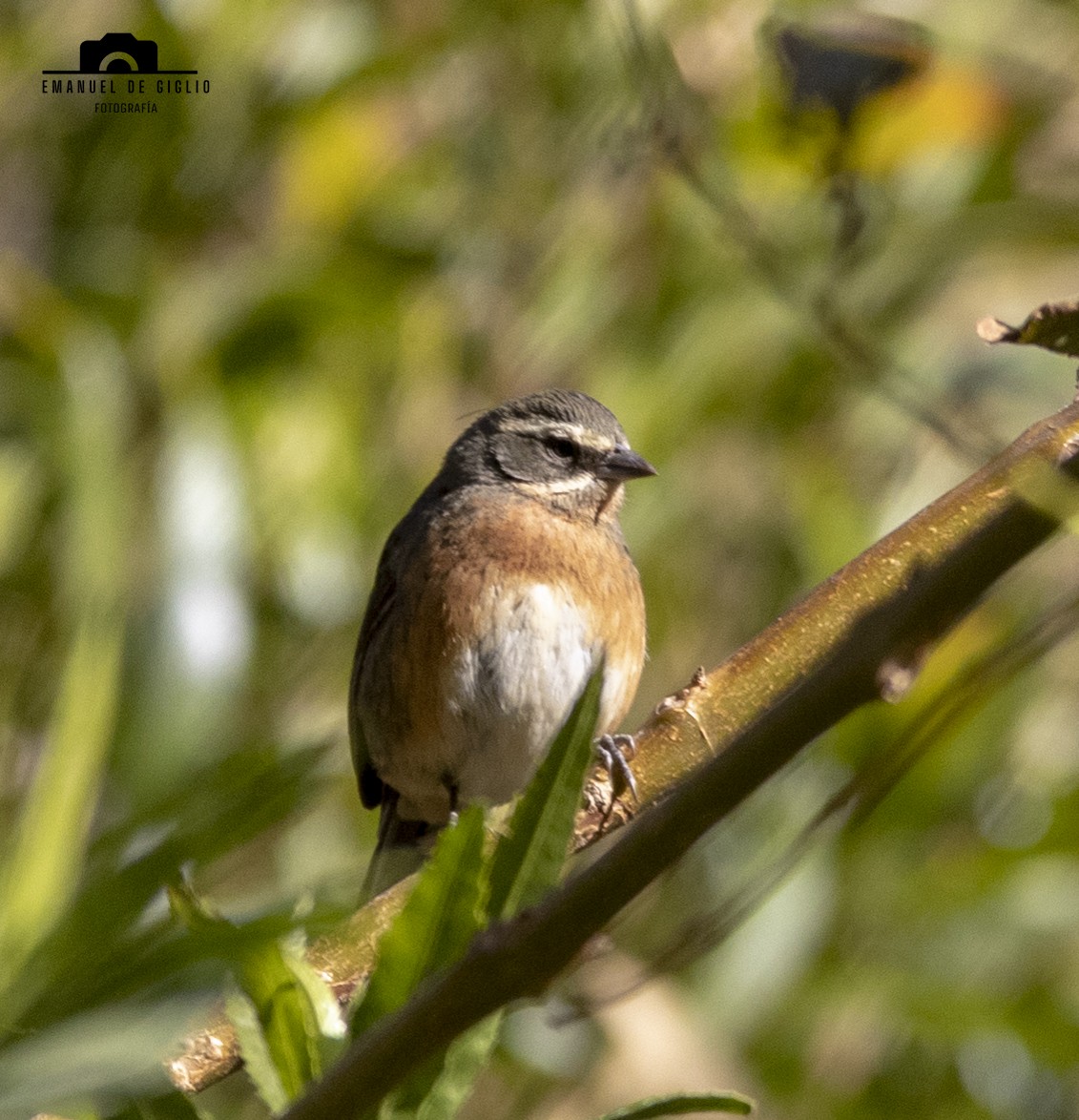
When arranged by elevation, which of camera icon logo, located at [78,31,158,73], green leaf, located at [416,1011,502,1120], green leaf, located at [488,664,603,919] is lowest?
green leaf, located at [416,1011,502,1120]

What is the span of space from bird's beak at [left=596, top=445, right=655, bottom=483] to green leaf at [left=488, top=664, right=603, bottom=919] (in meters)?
3.09

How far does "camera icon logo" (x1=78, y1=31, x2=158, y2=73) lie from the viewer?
14.6ft

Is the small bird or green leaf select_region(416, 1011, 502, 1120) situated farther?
the small bird

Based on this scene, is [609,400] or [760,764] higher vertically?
[609,400]

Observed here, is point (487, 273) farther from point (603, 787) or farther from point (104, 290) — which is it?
point (603, 787)

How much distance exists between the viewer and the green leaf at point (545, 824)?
117 centimetres

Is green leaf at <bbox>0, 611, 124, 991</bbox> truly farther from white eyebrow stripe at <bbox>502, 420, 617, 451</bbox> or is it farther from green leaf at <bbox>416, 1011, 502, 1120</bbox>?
white eyebrow stripe at <bbox>502, 420, 617, 451</bbox>

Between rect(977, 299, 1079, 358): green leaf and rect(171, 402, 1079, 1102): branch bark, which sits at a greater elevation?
rect(977, 299, 1079, 358): green leaf

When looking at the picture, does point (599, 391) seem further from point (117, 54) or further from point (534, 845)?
point (534, 845)

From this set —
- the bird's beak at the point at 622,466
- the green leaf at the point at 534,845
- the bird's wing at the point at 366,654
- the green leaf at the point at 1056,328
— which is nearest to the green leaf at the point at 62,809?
the green leaf at the point at 534,845

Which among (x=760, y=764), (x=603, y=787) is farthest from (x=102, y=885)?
(x=603, y=787)

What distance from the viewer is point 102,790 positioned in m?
3.15

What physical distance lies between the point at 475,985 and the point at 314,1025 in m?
0.38

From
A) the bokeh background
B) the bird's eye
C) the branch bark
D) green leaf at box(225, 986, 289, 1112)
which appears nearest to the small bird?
the bird's eye
